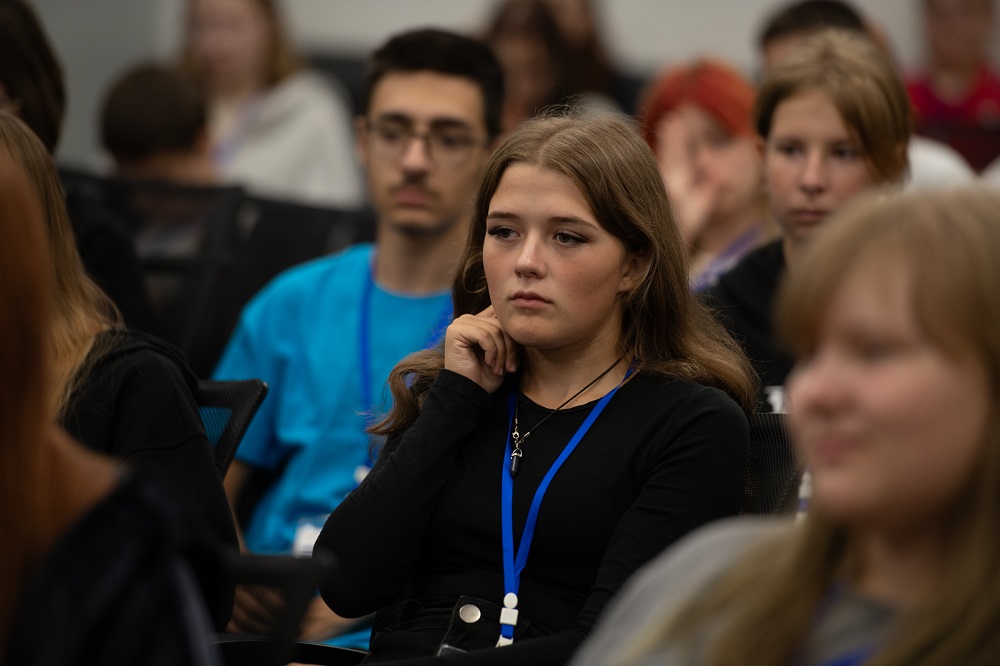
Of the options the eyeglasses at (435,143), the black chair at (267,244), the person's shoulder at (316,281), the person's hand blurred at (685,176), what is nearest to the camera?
the person's shoulder at (316,281)

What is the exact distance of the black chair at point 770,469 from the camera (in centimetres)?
211

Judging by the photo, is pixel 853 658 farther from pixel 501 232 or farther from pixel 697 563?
pixel 501 232

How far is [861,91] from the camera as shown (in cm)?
296

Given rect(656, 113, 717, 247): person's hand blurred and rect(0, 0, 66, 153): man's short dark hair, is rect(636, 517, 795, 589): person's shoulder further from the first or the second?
rect(656, 113, 717, 247): person's hand blurred

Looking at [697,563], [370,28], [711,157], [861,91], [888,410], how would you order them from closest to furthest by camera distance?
→ [888,410] → [697,563] → [861,91] → [711,157] → [370,28]

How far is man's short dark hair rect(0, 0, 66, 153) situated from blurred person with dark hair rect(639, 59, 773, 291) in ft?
6.08

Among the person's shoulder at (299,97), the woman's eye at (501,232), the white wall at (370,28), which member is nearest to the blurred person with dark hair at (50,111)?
the woman's eye at (501,232)

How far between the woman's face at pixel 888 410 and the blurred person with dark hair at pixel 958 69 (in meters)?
4.22

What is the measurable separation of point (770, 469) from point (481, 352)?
54cm

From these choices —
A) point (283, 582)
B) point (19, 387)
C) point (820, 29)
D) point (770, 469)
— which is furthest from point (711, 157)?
point (19, 387)

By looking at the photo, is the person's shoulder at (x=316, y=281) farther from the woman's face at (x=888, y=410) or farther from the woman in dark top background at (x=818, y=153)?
the woman's face at (x=888, y=410)

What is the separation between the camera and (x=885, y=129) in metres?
2.95

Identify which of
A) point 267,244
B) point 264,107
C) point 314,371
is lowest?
point 314,371

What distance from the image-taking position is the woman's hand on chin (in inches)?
89.4
